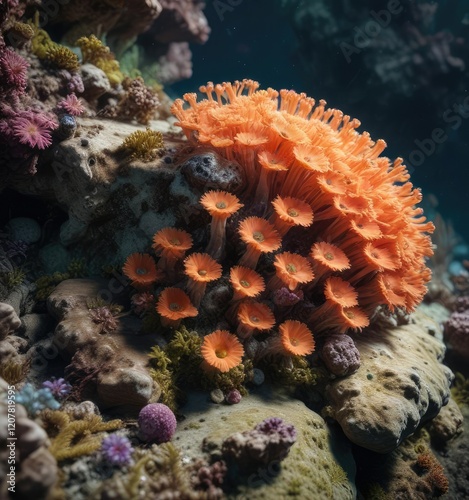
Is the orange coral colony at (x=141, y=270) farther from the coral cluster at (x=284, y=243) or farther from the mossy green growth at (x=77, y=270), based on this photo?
the mossy green growth at (x=77, y=270)

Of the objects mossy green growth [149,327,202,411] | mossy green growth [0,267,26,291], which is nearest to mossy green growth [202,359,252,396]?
mossy green growth [149,327,202,411]

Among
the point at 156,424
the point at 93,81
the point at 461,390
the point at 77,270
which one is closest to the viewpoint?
the point at 156,424

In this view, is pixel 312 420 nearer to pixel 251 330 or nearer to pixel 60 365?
pixel 251 330

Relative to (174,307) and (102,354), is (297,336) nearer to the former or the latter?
(174,307)

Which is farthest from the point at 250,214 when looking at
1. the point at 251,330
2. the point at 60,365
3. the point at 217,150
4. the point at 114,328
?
the point at 60,365

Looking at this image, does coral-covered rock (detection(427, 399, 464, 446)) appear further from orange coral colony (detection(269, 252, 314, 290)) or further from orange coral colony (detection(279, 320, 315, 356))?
orange coral colony (detection(269, 252, 314, 290))

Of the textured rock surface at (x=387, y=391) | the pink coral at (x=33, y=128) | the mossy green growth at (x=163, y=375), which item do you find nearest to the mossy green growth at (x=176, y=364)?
the mossy green growth at (x=163, y=375)

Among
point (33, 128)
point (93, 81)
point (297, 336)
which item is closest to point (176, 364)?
point (297, 336)
